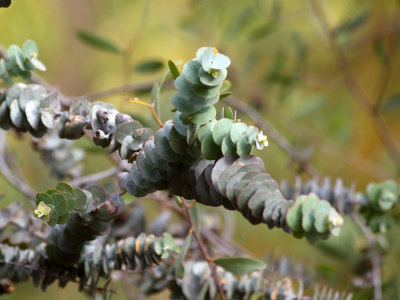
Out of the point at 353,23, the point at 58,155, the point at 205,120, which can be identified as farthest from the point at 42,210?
the point at 353,23

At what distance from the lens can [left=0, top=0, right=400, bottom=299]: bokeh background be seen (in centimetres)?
88

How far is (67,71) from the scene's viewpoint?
4.55ft

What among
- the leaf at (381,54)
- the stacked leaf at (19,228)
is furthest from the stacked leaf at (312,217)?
the leaf at (381,54)

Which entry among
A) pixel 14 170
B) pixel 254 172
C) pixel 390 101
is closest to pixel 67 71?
pixel 14 170

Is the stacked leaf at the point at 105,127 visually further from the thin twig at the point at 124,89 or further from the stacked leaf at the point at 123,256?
the thin twig at the point at 124,89

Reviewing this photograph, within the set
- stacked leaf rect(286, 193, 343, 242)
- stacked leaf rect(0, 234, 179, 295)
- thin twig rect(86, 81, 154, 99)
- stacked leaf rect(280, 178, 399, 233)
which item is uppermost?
thin twig rect(86, 81, 154, 99)

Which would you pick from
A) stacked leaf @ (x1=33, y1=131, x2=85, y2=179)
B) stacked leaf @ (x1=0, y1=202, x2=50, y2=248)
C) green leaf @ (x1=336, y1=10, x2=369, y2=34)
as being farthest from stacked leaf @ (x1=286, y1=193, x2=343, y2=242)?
green leaf @ (x1=336, y1=10, x2=369, y2=34)

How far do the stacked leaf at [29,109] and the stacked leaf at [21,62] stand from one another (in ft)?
0.04

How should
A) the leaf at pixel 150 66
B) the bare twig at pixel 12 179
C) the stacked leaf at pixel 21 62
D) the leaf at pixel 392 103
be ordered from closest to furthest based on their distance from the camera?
the stacked leaf at pixel 21 62 → the bare twig at pixel 12 179 → the leaf at pixel 150 66 → the leaf at pixel 392 103

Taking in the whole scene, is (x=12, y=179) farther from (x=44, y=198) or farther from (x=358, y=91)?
(x=358, y=91)

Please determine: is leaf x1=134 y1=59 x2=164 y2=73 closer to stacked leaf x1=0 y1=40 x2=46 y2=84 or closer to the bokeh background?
the bokeh background

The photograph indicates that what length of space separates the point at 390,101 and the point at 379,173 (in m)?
0.20

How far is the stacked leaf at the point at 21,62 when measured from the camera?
37 centimetres

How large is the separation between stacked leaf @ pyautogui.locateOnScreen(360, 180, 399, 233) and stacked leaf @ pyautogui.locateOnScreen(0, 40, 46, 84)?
0.31m
